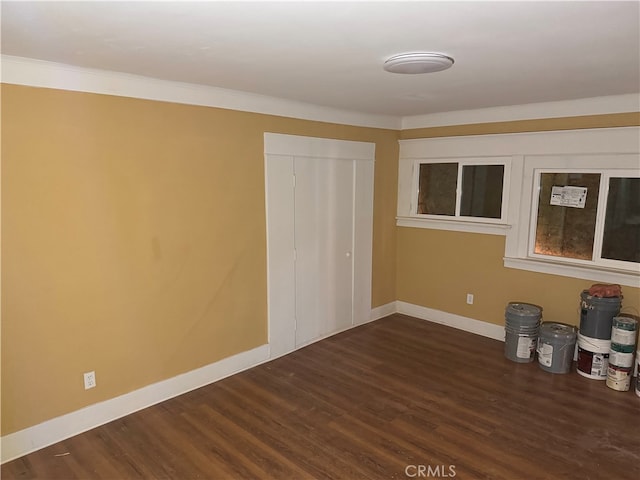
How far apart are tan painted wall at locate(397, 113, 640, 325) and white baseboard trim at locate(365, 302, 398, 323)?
0.50 feet

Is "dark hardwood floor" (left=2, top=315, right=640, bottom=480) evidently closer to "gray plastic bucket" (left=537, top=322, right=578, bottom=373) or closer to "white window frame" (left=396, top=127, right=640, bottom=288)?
"gray plastic bucket" (left=537, top=322, right=578, bottom=373)

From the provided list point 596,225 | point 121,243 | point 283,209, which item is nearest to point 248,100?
point 283,209

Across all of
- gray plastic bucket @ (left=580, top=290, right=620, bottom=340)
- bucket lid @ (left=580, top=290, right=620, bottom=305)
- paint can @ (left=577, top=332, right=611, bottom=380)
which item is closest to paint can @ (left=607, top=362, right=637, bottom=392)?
paint can @ (left=577, top=332, right=611, bottom=380)

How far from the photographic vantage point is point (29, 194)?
253cm

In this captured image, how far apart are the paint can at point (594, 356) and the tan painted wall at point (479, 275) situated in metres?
0.39

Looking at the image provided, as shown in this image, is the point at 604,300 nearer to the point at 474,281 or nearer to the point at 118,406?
the point at 474,281

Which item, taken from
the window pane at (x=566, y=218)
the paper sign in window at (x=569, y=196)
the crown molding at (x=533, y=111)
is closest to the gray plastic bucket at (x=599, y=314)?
the window pane at (x=566, y=218)

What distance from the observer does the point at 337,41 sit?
6.66ft

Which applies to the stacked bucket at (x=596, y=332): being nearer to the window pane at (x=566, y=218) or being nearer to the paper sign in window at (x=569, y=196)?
the window pane at (x=566, y=218)

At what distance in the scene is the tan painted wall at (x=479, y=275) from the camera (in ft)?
12.8

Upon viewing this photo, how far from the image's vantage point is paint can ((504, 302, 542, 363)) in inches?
152

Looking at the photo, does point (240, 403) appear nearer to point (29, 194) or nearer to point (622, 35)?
point (29, 194)

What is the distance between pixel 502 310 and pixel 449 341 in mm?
632

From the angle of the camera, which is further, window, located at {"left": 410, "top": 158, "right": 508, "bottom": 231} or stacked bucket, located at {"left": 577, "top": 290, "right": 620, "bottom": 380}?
window, located at {"left": 410, "top": 158, "right": 508, "bottom": 231}
